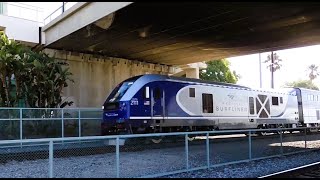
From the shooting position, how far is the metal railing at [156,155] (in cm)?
1059

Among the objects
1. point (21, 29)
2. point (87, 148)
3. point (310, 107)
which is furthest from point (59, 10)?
point (310, 107)

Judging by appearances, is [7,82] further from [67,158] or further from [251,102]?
[251,102]

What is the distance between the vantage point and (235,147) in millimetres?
13117

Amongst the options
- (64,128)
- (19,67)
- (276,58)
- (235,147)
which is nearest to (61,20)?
(19,67)

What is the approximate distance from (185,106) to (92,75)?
9830 millimetres

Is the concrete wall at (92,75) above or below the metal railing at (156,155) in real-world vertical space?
above

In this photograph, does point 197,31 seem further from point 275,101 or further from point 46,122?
point 275,101

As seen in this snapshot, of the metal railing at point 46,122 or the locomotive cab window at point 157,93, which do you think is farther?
the locomotive cab window at point 157,93

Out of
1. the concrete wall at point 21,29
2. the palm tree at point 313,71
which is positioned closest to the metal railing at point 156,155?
the concrete wall at point 21,29

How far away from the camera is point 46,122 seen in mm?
18359

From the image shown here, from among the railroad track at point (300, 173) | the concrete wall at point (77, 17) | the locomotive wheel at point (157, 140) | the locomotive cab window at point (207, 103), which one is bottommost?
the railroad track at point (300, 173)

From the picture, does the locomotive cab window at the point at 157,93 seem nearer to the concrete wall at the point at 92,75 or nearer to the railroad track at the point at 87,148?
the railroad track at the point at 87,148

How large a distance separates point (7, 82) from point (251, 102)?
582 inches

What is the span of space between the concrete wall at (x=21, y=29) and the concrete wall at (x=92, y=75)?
4.95 ft
